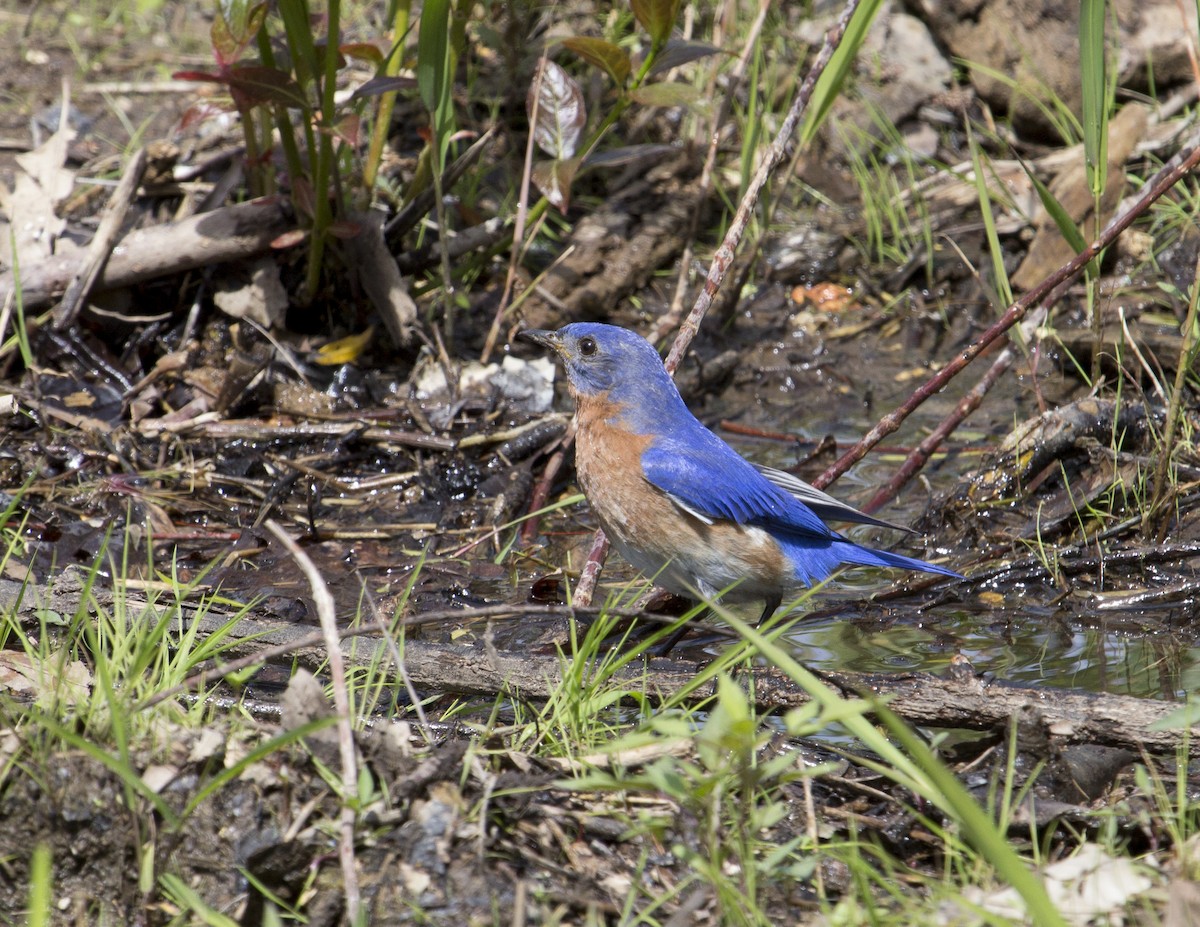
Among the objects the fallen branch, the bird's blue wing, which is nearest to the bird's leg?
the bird's blue wing

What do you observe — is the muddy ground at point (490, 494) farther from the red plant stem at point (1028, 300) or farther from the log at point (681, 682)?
the red plant stem at point (1028, 300)

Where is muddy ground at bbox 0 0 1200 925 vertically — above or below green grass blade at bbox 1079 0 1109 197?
below

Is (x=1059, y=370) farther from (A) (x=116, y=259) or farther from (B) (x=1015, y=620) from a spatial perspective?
(A) (x=116, y=259)

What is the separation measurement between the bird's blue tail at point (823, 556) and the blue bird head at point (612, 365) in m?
0.68

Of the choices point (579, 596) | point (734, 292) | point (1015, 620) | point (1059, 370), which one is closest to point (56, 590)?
point (579, 596)

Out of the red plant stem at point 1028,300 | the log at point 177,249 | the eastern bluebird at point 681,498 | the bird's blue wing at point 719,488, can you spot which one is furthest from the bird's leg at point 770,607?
the log at point 177,249

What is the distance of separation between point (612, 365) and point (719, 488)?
615 millimetres

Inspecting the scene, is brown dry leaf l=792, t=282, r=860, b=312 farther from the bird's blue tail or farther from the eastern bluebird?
the bird's blue tail

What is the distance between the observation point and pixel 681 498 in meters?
3.90

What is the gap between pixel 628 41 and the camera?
663 centimetres

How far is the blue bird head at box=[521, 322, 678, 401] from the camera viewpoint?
418 cm

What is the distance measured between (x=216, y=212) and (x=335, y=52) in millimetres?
1057

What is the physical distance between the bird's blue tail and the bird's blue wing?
58mm

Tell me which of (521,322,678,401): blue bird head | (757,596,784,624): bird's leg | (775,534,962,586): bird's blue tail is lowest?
(757,596,784,624): bird's leg
